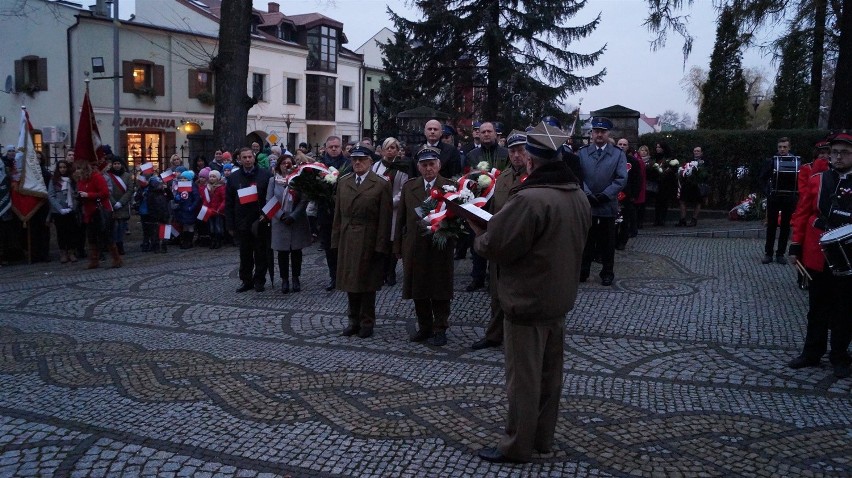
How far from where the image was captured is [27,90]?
121 feet

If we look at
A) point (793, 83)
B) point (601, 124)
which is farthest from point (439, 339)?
point (793, 83)

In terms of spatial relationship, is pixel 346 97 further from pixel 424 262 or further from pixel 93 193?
pixel 424 262

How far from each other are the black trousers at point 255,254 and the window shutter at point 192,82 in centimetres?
3294

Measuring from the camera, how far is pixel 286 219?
32.9ft

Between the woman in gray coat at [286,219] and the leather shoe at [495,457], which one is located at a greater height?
the woman in gray coat at [286,219]

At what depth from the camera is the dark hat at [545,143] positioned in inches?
174

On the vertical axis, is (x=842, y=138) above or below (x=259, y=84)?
below

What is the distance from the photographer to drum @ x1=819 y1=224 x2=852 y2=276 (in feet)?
19.0

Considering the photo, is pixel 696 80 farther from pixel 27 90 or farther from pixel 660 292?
pixel 660 292

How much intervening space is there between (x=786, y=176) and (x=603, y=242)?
3293 mm

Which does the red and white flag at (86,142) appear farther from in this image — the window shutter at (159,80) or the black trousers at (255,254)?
the window shutter at (159,80)

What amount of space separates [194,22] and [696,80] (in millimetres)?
47292

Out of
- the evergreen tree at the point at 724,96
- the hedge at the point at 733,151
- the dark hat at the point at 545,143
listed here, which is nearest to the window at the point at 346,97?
the evergreen tree at the point at 724,96

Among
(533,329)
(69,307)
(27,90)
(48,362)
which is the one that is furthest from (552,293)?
(27,90)
